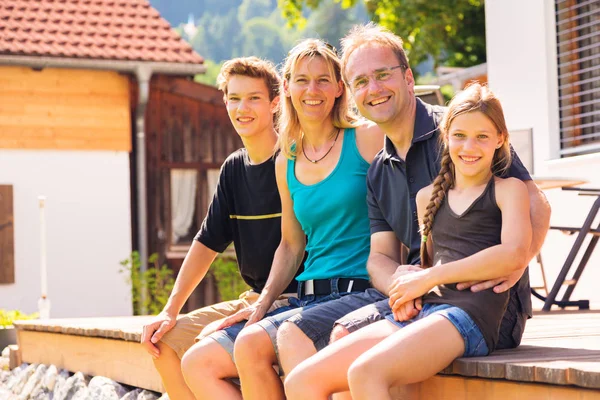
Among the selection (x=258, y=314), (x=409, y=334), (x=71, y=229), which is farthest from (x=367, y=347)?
(x=71, y=229)

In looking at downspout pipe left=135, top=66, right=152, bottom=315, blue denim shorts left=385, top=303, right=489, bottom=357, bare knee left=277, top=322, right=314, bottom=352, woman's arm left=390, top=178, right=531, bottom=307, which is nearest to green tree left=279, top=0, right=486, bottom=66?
downspout pipe left=135, top=66, right=152, bottom=315

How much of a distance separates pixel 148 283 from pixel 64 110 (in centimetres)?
244

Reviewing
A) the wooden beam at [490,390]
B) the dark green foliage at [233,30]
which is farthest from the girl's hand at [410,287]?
the dark green foliage at [233,30]

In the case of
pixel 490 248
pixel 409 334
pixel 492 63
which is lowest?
pixel 409 334

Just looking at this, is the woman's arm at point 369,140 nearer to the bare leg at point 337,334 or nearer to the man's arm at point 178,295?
the bare leg at point 337,334

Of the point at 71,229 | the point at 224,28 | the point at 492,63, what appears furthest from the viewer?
the point at 224,28

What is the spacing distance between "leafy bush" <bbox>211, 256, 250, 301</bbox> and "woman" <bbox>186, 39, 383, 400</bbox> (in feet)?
35.3

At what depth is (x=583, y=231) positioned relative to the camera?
6844 millimetres

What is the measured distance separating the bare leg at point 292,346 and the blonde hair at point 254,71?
126 cm

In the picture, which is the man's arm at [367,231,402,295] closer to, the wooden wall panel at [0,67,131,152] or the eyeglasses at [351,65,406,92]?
the eyeglasses at [351,65,406,92]

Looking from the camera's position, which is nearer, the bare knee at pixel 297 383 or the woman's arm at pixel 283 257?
the bare knee at pixel 297 383

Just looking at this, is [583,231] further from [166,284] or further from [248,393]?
[166,284]

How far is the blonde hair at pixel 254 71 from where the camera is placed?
4578 millimetres

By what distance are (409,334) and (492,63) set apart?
21.8ft
